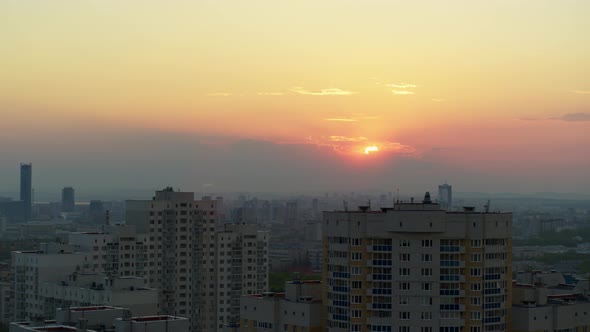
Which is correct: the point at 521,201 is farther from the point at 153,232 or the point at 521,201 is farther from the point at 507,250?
the point at 507,250

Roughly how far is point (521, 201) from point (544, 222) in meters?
19.4

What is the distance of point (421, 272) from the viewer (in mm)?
30891

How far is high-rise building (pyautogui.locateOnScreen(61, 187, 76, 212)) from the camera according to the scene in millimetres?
184125

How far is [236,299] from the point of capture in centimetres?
5509

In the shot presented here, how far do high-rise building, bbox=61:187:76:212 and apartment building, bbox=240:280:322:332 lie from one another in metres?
154

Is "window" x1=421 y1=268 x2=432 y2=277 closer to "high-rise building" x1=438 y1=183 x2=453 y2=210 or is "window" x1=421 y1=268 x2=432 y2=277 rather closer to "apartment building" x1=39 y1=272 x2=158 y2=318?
"apartment building" x1=39 y1=272 x2=158 y2=318

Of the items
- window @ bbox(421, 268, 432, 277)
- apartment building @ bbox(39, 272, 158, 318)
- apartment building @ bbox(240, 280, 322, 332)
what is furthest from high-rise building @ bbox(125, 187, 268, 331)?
window @ bbox(421, 268, 432, 277)

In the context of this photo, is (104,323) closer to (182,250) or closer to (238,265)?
(182,250)

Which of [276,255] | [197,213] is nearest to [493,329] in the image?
[197,213]

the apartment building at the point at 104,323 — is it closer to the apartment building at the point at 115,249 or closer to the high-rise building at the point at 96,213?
the apartment building at the point at 115,249

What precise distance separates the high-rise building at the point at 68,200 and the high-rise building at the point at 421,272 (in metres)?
156

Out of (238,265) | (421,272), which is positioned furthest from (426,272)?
(238,265)

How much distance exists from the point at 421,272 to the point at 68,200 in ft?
529

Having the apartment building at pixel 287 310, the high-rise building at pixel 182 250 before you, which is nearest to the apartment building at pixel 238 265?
the high-rise building at pixel 182 250
